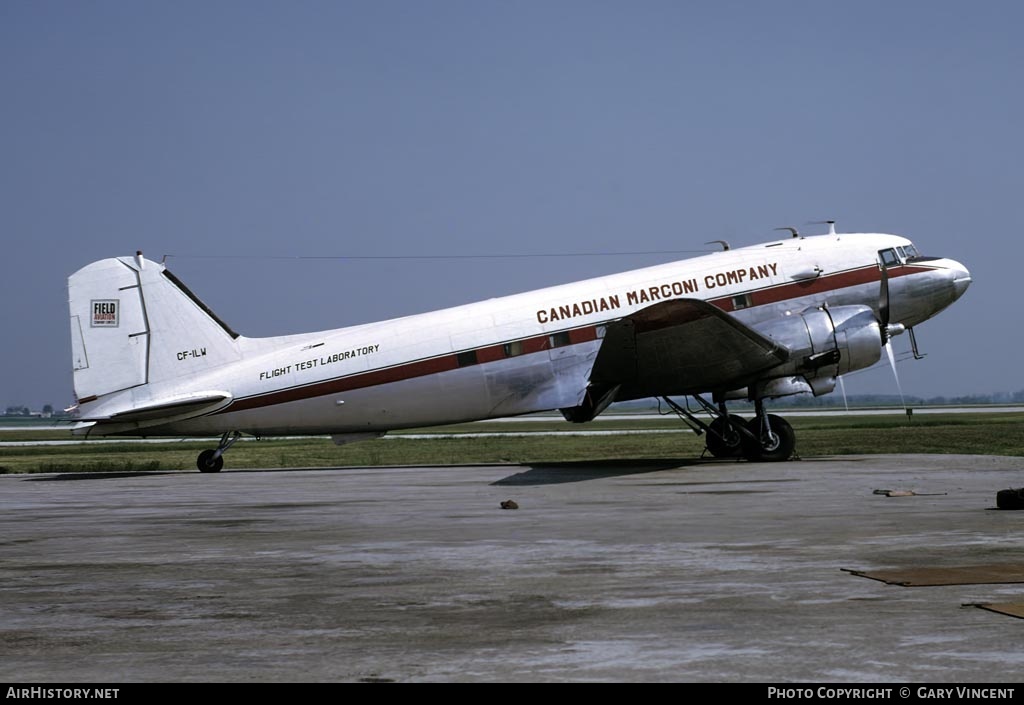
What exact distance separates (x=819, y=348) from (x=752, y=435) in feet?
8.51

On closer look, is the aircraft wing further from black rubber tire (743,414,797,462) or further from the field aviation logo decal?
the field aviation logo decal

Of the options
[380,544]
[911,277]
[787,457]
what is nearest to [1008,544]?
[380,544]

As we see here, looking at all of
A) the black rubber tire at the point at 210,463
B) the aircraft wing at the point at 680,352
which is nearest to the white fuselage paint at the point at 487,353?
the aircraft wing at the point at 680,352

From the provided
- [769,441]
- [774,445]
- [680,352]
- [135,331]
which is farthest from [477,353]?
[135,331]

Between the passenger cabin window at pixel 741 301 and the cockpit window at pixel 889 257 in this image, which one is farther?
the cockpit window at pixel 889 257

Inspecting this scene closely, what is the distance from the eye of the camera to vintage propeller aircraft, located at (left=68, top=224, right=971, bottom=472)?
1019 inches

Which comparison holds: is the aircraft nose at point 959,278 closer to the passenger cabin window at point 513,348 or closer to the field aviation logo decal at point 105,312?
the passenger cabin window at point 513,348

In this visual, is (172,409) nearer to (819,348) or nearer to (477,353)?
(477,353)

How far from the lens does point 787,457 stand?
25812mm

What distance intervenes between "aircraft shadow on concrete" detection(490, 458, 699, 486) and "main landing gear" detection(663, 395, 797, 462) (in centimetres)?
117

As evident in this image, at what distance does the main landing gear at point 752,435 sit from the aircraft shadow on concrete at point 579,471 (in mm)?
1172

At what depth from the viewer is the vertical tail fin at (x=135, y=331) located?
26.3 metres

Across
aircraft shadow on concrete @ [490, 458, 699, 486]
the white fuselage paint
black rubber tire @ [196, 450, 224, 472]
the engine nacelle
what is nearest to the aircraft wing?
the engine nacelle

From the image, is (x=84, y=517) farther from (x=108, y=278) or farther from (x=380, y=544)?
(x=108, y=278)
